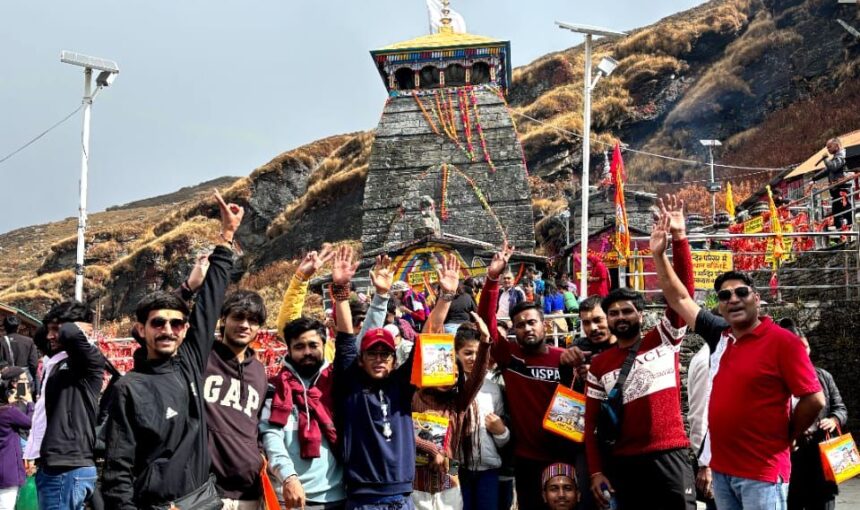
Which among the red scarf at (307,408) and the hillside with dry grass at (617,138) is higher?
the hillside with dry grass at (617,138)

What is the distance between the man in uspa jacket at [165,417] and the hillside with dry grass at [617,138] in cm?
3167

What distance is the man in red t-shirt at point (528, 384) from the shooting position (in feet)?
18.0

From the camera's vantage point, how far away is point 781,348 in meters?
4.24

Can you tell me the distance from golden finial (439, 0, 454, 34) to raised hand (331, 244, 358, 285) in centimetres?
2162

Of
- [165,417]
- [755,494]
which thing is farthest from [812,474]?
[165,417]

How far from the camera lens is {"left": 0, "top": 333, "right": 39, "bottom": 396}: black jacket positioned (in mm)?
8602

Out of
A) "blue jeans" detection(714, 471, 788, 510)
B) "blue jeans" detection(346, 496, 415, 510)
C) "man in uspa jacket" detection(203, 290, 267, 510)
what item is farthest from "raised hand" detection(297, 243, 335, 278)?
"blue jeans" detection(714, 471, 788, 510)

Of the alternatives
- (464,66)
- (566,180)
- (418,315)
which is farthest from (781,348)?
(566,180)

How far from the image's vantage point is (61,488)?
499 cm

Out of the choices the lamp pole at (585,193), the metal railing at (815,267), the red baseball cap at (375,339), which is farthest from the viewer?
the lamp pole at (585,193)

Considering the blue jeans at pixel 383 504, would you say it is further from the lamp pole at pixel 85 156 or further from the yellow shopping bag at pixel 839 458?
the lamp pole at pixel 85 156

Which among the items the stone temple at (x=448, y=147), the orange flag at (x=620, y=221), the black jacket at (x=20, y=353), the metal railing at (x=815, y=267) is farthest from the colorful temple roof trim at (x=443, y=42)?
the black jacket at (x=20, y=353)

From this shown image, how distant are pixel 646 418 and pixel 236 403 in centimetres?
243

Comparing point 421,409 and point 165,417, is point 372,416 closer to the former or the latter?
point 421,409
